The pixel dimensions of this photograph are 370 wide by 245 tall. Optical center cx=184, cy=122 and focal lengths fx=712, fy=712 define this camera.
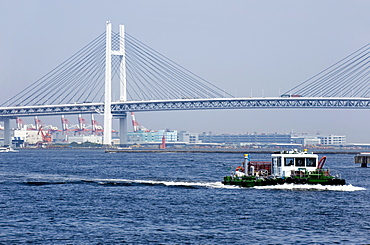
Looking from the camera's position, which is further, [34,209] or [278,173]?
[278,173]

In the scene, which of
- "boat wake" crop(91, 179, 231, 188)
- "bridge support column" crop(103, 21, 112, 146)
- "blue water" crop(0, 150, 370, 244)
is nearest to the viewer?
"blue water" crop(0, 150, 370, 244)

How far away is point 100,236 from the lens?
973 inches

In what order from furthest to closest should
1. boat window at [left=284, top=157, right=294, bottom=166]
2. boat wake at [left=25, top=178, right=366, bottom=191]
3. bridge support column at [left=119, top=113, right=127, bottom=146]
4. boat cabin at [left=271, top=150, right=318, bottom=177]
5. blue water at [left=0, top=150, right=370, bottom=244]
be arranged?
bridge support column at [left=119, top=113, right=127, bottom=146] → boat window at [left=284, top=157, right=294, bottom=166] → boat cabin at [left=271, top=150, right=318, bottom=177] → boat wake at [left=25, top=178, right=366, bottom=191] → blue water at [left=0, top=150, right=370, bottom=244]

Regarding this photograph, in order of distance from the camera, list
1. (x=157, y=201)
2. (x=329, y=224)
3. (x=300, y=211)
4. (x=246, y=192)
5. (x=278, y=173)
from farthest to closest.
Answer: (x=278, y=173) < (x=246, y=192) < (x=157, y=201) < (x=300, y=211) < (x=329, y=224)

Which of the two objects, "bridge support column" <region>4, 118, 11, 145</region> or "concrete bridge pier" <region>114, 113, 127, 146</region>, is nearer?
"concrete bridge pier" <region>114, 113, 127, 146</region>

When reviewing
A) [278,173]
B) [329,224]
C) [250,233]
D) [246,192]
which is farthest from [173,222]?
[278,173]

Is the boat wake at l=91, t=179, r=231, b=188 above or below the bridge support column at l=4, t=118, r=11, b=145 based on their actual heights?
below

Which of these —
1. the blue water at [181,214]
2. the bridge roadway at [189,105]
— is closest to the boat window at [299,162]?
the blue water at [181,214]

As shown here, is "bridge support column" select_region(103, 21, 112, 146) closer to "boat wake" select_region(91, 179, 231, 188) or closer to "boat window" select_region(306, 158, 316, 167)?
"boat wake" select_region(91, 179, 231, 188)

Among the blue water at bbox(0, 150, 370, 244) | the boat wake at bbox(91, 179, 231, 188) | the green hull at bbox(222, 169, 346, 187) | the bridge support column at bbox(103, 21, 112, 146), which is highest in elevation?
the bridge support column at bbox(103, 21, 112, 146)

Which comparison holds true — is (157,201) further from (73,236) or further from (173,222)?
(73,236)

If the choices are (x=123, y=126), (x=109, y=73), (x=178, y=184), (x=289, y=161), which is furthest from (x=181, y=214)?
(x=123, y=126)

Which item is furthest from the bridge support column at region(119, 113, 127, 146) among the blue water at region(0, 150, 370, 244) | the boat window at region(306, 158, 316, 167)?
the boat window at region(306, 158, 316, 167)

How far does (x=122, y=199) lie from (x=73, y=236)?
11.8 m
